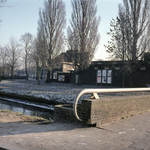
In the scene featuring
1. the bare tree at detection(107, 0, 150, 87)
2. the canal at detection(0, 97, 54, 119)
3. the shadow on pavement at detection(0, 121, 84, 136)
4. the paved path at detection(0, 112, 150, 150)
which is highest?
the bare tree at detection(107, 0, 150, 87)

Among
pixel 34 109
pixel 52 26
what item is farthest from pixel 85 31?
pixel 34 109

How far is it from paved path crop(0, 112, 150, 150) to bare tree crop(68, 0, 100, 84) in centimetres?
2275

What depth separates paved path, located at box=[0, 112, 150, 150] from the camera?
3203mm

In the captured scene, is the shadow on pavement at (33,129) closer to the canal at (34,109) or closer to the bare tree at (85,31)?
the canal at (34,109)

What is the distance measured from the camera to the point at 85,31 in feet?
89.6

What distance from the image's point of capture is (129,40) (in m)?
20.9

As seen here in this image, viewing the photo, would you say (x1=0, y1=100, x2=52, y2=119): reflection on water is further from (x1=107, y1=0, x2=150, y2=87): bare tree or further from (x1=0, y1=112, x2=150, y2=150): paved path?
(x1=107, y1=0, x2=150, y2=87): bare tree

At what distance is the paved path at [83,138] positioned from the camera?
10.5 ft

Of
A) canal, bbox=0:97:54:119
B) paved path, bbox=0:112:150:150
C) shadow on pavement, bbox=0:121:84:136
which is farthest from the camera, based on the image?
canal, bbox=0:97:54:119

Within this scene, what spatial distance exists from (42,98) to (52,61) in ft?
47.8

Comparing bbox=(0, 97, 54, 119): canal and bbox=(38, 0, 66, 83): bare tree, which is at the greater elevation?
bbox=(38, 0, 66, 83): bare tree

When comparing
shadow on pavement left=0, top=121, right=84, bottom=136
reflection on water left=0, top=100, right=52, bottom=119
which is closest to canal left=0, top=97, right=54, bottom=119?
reflection on water left=0, top=100, right=52, bottom=119

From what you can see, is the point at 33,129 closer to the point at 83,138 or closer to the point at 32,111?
the point at 83,138

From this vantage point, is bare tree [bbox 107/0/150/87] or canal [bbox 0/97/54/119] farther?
bare tree [bbox 107/0/150/87]
